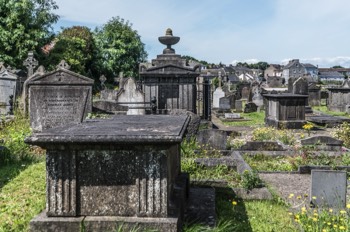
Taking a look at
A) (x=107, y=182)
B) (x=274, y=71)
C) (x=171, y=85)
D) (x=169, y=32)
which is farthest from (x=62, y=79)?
(x=274, y=71)

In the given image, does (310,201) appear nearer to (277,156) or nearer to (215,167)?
(215,167)

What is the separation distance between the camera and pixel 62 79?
10875 mm

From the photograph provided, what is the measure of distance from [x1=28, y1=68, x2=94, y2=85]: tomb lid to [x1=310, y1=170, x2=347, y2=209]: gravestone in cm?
707

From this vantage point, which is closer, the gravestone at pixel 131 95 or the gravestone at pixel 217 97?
the gravestone at pixel 131 95

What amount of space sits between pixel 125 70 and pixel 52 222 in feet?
135

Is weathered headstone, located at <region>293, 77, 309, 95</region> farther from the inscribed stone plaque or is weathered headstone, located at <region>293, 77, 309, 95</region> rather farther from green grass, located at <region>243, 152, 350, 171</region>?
the inscribed stone plaque

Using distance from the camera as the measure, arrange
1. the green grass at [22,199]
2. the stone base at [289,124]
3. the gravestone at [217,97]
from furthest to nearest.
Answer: the gravestone at [217,97] < the stone base at [289,124] < the green grass at [22,199]

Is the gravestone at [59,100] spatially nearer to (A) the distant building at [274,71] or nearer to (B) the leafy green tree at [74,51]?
(B) the leafy green tree at [74,51]

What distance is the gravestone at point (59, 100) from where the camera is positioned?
10.7 meters

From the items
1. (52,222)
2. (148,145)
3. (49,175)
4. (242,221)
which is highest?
(148,145)

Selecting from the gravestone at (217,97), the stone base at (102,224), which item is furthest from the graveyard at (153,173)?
the gravestone at (217,97)

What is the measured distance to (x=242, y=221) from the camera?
5.06 metres

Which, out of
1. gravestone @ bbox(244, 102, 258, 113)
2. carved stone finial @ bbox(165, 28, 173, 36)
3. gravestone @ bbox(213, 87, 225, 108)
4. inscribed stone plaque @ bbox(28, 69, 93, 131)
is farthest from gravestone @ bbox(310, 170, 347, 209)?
gravestone @ bbox(213, 87, 225, 108)

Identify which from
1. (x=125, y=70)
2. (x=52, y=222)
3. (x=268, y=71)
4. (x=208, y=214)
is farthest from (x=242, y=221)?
(x=268, y=71)
